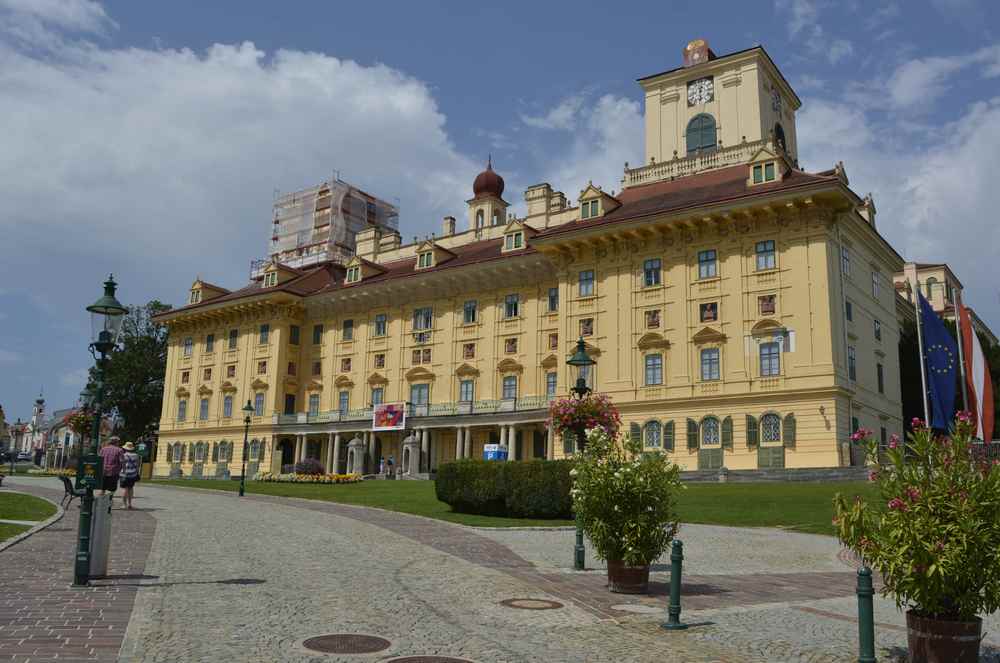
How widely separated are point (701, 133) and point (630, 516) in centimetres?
4725

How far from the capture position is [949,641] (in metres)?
7.43

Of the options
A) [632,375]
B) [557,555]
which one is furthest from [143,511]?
[632,375]

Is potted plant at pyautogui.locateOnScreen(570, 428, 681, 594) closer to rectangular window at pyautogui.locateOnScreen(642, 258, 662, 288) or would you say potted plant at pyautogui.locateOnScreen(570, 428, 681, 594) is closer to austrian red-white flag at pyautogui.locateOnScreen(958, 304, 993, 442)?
austrian red-white flag at pyautogui.locateOnScreen(958, 304, 993, 442)

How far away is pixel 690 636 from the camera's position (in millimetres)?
9125

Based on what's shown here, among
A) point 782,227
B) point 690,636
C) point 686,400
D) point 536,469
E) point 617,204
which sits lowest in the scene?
point 690,636

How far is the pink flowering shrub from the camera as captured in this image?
737cm

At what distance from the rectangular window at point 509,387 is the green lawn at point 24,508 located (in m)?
29.6

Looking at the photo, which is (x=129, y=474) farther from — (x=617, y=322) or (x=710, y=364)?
(x=710, y=364)

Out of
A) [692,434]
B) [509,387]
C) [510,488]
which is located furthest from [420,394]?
[510,488]

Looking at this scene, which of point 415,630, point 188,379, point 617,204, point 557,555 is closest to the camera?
point 415,630

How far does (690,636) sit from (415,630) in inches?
118

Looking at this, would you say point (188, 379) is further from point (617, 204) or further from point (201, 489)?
point (617, 204)

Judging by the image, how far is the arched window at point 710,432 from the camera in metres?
41.2

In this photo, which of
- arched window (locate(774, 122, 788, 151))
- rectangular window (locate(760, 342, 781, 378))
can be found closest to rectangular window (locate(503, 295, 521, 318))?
rectangular window (locate(760, 342, 781, 378))
